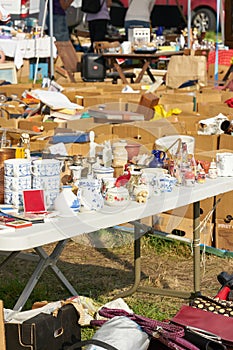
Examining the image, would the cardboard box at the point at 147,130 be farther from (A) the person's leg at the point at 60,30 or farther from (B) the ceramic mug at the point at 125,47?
(A) the person's leg at the point at 60,30

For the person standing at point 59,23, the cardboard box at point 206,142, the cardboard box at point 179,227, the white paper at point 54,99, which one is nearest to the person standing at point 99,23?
the person standing at point 59,23

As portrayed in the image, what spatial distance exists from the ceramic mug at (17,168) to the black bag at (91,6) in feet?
31.3

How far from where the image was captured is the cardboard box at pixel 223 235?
4.58 meters

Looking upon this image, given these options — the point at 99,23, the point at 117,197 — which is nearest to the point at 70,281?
the point at 117,197

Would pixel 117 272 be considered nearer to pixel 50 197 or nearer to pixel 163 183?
pixel 163 183

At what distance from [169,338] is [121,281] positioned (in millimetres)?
1827

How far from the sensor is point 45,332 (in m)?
2.60

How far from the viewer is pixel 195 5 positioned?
60.5 feet

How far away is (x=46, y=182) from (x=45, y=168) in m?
0.06

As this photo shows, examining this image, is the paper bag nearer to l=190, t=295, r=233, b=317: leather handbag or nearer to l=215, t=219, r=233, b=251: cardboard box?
l=215, t=219, r=233, b=251: cardboard box

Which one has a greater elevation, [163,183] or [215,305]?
[163,183]

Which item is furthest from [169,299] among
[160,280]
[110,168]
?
[110,168]

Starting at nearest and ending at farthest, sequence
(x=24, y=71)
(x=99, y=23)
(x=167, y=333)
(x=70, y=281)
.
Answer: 1. (x=167, y=333)
2. (x=70, y=281)
3. (x=24, y=71)
4. (x=99, y=23)

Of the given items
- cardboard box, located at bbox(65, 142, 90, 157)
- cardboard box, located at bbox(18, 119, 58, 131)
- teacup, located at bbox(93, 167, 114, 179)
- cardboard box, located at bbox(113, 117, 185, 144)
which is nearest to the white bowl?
teacup, located at bbox(93, 167, 114, 179)
